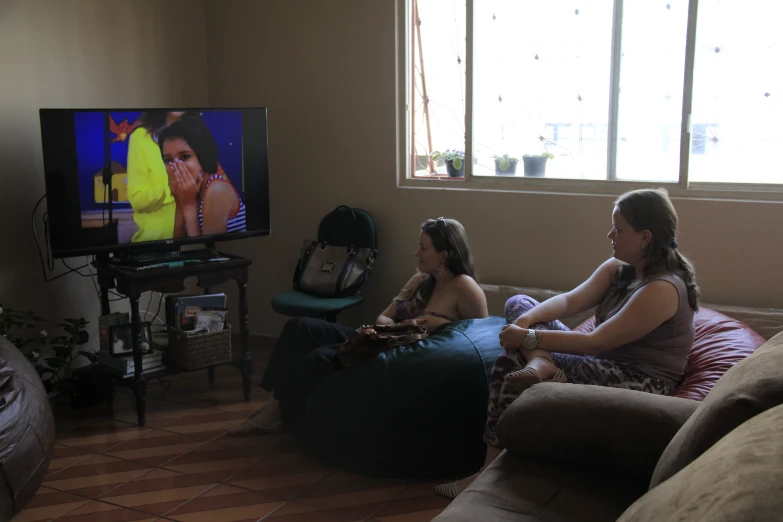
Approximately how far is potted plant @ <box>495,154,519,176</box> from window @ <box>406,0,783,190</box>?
34mm

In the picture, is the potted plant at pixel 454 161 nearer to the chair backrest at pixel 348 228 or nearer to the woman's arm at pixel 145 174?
the chair backrest at pixel 348 228

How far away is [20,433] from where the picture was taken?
3.00 meters

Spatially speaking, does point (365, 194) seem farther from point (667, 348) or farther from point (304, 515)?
point (667, 348)

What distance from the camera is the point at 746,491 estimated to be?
46.1 inches

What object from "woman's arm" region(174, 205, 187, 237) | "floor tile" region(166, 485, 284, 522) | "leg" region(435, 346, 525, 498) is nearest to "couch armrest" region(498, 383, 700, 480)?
"leg" region(435, 346, 525, 498)

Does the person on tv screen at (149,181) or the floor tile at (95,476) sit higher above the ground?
the person on tv screen at (149,181)

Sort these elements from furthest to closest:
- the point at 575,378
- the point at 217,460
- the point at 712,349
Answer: the point at 217,460, the point at 712,349, the point at 575,378

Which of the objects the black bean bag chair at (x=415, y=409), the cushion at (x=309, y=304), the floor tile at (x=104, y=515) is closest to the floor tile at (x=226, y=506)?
the floor tile at (x=104, y=515)

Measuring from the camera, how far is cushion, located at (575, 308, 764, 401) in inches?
107

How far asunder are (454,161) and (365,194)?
60 cm

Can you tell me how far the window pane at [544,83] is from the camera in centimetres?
419

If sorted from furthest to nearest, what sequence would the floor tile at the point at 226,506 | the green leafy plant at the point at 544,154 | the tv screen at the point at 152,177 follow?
1. the green leafy plant at the point at 544,154
2. the tv screen at the point at 152,177
3. the floor tile at the point at 226,506

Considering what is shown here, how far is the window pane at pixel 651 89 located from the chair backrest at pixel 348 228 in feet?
4.80

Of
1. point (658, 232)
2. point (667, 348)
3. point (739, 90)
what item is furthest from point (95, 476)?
point (739, 90)
